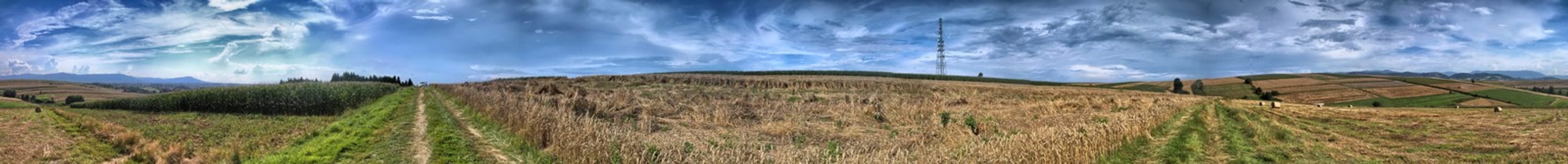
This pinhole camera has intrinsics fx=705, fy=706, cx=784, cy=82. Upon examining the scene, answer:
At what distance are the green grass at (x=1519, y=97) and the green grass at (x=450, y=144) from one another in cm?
4883

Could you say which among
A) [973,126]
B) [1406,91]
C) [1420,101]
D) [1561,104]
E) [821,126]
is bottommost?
[1420,101]

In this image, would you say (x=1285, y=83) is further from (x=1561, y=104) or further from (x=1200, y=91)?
(x=1561, y=104)

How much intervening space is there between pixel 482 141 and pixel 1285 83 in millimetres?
61603

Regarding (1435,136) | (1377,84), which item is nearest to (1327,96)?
(1377,84)

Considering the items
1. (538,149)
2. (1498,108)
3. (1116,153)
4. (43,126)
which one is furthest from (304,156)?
(1498,108)

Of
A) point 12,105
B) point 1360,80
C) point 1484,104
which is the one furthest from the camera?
point 1360,80

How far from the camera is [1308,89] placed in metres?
50.6

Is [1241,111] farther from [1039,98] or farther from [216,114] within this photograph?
[216,114]

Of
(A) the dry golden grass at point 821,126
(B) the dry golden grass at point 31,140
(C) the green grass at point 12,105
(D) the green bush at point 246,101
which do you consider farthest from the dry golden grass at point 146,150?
(C) the green grass at point 12,105

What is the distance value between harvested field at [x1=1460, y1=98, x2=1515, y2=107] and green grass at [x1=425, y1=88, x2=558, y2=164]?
4681 cm

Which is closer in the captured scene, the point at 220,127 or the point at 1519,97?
the point at 220,127

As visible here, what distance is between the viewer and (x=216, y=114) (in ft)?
118

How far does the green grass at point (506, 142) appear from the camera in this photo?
11.7m

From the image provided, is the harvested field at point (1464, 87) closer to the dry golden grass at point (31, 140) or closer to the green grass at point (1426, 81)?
the green grass at point (1426, 81)
